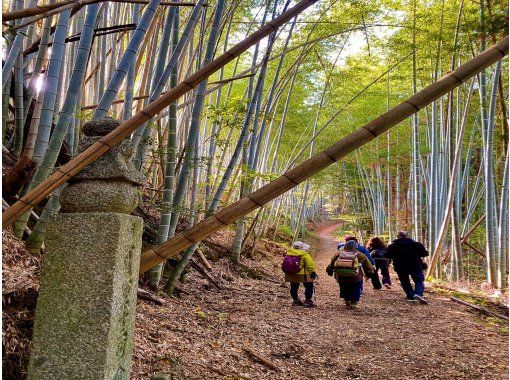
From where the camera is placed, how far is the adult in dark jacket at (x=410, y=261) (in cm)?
545

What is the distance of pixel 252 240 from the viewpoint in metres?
9.86

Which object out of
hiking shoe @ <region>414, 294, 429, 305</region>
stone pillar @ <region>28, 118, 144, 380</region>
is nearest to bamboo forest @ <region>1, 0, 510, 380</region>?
stone pillar @ <region>28, 118, 144, 380</region>

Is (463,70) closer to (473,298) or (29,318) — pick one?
(29,318)

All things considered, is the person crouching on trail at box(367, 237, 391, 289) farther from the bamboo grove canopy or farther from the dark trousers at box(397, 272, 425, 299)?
the bamboo grove canopy

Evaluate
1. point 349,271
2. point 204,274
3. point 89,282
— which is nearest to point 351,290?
point 349,271

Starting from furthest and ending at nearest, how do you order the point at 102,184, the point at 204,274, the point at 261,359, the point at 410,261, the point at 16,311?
the point at 204,274 → the point at 410,261 → the point at 261,359 → the point at 16,311 → the point at 102,184

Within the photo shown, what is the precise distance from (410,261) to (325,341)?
2.46 m

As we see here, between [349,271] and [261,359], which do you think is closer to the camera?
[261,359]

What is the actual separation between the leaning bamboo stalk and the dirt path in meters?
1.24

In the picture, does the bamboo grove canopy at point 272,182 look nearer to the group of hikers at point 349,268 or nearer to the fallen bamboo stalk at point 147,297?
the fallen bamboo stalk at point 147,297

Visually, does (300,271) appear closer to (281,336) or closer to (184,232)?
(281,336)

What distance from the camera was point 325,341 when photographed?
3588 mm

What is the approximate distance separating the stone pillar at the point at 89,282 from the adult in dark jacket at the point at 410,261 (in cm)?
465

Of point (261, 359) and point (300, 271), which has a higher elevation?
point (300, 271)
